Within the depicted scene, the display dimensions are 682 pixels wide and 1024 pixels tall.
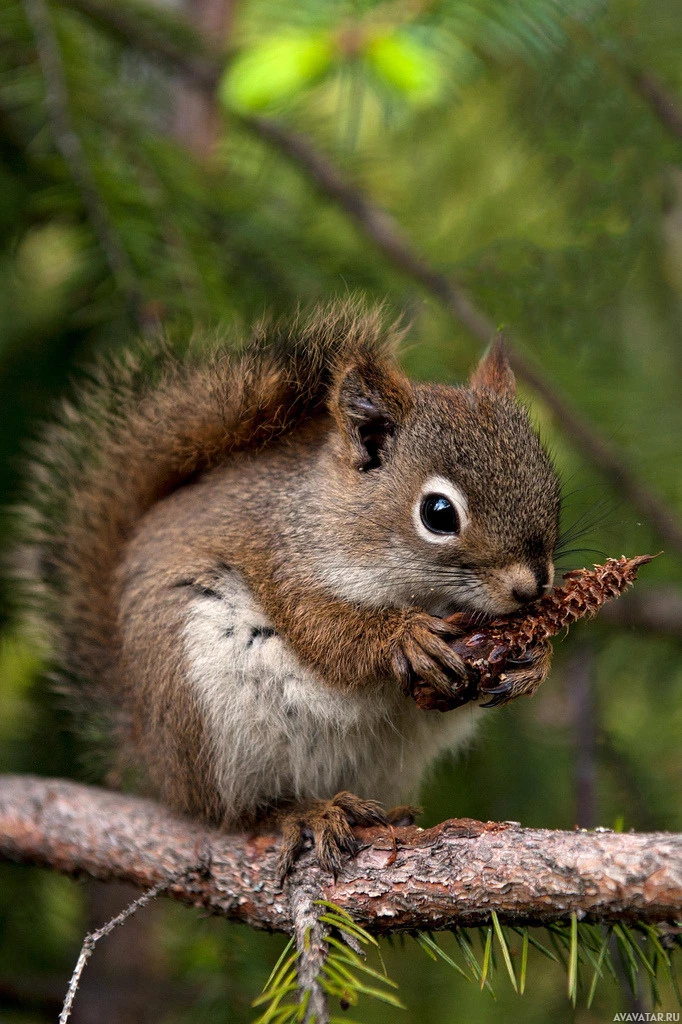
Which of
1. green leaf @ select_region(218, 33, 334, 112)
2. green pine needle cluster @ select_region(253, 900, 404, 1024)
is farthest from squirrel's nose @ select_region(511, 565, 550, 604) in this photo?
green leaf @ select_region(218, 33, 334, 112)

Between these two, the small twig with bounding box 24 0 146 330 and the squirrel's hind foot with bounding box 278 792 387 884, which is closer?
the squirrel's hind foot with bounding box 278 792 387 884

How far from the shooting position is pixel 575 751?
2121mm

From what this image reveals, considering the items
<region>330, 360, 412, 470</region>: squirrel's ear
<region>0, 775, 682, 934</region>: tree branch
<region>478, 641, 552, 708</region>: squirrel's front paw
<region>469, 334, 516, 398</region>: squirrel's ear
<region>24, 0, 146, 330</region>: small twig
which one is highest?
<region>24, 0, 146, 330</region>: small twig

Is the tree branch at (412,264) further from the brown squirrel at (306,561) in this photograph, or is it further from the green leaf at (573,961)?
the green leaf at (573,961)

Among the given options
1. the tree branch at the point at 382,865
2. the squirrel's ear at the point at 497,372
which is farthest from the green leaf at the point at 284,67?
the tree branch at the point at 382,865

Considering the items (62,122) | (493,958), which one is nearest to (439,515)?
(493,958)

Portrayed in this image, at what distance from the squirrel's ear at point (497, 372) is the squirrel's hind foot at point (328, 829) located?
2.60 feet

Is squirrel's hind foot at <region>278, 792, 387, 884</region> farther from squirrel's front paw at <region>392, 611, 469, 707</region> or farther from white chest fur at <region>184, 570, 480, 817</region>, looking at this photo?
squirrel's front paw at <region>392, 611, 469, 707</region>

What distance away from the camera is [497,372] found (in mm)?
1804

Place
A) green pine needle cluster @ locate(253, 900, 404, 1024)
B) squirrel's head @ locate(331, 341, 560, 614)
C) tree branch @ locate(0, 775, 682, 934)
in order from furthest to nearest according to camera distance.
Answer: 1. squirrel's head @ locate(331, 341, 560, 614)
2. tree branch @ locate(0, 775, 682, 934)
3. green pine needle cluster @ locate(253, 900, 404, 1024)

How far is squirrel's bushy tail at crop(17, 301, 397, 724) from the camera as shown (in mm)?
1771

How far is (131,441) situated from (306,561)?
1.61 ft

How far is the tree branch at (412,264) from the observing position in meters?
2.06

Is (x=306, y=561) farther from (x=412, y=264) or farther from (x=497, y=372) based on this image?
(x=412, y=264)
